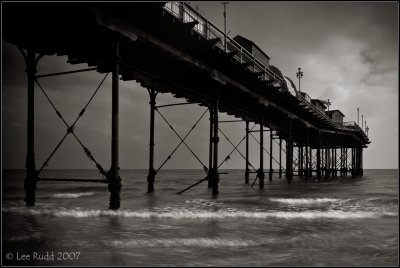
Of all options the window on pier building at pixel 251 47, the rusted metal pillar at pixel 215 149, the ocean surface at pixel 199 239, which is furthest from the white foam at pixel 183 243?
the window on pier building at pixel 251 47

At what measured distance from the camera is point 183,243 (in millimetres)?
6613

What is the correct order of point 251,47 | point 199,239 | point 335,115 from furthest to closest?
point 335,115
point 251,47
point 199,239

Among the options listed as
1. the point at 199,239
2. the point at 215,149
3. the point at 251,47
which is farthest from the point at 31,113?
the point at 251,47

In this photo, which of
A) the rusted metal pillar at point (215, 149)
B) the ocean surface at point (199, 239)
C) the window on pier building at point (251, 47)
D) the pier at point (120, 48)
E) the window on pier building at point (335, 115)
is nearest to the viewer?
the ocean surface at point (199, 239)

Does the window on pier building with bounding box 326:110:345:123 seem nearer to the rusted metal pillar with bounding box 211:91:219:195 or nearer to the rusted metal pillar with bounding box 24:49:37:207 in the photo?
the rusted metal pillar with bounding box 211:91:219:195

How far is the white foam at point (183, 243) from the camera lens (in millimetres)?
6434

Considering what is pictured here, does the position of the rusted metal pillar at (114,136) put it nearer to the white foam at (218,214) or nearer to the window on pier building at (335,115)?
the white foam at (218,214)

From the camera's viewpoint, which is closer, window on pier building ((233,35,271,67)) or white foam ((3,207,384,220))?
white foam ((3,207,384,220))

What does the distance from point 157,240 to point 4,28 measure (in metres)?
6.76

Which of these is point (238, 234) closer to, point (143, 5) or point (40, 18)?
point (143, 5)

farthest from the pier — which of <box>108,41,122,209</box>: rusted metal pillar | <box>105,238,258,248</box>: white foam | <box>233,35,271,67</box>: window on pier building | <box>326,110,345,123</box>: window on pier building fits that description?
<box>326,110,345,123</box>: window on pier building

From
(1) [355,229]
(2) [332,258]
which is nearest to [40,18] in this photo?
(2) [332,258]

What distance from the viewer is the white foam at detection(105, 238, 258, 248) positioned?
6.43 metres

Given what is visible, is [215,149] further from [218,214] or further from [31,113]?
[31,113]
